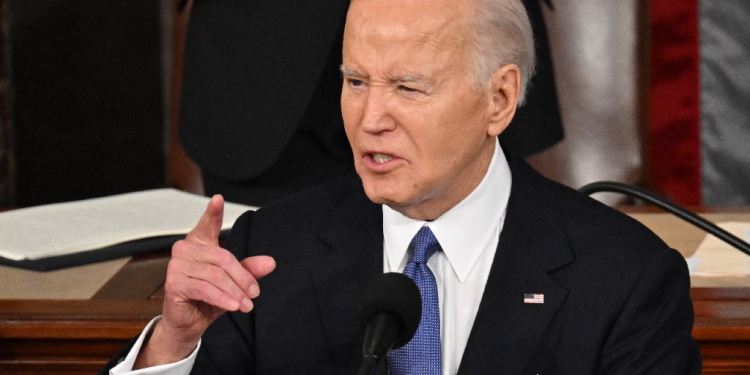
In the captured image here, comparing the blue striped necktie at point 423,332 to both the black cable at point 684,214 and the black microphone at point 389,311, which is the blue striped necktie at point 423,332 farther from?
the black cable at point 684,214

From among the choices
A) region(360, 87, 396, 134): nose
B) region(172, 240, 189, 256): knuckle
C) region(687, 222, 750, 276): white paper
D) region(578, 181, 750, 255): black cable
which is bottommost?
region(687, 222, 750, 276): white paper

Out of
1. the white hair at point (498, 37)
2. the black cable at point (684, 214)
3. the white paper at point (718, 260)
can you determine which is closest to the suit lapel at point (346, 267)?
the white hair at point (498, 37)

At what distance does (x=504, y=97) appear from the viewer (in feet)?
4.00

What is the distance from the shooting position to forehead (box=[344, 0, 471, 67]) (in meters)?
1.12

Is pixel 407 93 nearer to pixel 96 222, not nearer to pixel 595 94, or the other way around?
pixel 96 222

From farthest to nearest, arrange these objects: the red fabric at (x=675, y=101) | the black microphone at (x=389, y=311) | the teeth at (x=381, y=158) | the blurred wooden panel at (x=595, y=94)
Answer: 1. the red fabric at (x=675, y=101)
2. the blurred wooden panel at (x=595, y=94)
3. the teeth at (x=381, y=158)
4. the black microphone at (x=389, y=311)

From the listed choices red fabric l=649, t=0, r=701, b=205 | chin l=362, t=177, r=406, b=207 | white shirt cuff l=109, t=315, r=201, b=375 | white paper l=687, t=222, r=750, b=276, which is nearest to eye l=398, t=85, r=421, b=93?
chin l=362, t=177, r=406, b=207

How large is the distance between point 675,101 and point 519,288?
1621mm

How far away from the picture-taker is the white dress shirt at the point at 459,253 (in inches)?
49.3

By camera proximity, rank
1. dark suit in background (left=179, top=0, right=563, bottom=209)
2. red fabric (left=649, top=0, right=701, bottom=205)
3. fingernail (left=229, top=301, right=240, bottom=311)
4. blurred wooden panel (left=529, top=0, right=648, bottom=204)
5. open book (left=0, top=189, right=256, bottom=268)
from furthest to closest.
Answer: red fabric (left=649, top=0, right=701, bottom=205) → blurred wooden panel (left=529, top=0, right=648, bottom=204) → dark suit in background (left=179, top=0, right=563, bottom=209) → open book (left=0, top=189, right=256, bottom=268) → fingernail (left=229, top=301, right=240, bottom=311)

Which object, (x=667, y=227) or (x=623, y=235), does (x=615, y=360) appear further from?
(x=667, y=227)

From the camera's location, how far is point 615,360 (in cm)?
118

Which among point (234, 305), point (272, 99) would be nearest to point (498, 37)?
point (234, 305)

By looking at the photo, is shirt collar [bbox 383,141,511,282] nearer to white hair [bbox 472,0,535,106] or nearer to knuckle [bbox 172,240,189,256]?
white hair [bbox 472,0,535,106]
